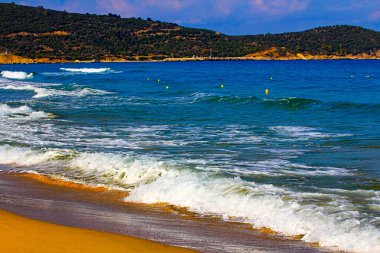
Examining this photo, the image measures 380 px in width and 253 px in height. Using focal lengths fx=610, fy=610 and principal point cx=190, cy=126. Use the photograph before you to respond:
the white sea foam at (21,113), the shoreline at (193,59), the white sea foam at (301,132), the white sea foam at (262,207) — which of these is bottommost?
the white sea foam at (21,113)

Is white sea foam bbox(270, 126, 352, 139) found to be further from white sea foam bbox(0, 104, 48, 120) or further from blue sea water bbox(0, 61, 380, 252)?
white sea foam bbox(0, 104, 48, 120)

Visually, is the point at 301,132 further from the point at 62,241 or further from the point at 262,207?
the point at 62,241

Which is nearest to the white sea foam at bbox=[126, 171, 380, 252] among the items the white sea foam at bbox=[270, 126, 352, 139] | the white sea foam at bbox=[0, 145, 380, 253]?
the white sea foam at bbox=[0, 145, 380, 253]

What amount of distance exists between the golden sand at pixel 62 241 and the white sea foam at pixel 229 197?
6.77ft

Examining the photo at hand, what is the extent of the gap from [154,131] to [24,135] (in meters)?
4.10

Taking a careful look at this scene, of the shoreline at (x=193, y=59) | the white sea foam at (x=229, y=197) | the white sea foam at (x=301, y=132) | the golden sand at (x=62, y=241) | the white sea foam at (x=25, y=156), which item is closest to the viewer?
→ the golden sand at (x=62, y=241)

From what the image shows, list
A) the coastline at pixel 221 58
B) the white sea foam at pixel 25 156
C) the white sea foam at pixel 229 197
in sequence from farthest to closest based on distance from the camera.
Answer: the coastline at pixel 221 58 < the white sea foam at pixel 25 156 < the white sea foam at pixel 229 197

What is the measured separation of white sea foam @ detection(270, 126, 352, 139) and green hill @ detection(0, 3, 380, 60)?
11333 cm

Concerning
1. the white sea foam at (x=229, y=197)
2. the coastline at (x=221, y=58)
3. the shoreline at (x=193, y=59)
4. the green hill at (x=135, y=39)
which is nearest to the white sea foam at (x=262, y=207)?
the white sea foam at (x=229, y=197)

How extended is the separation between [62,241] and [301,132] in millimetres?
13068

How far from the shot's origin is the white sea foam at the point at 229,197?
7812mm

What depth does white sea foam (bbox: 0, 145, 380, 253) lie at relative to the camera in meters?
7.81

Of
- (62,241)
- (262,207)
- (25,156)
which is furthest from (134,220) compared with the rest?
(25,156)

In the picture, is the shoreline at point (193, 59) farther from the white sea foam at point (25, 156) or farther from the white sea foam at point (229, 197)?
the white sea foam at point (229, 197)
